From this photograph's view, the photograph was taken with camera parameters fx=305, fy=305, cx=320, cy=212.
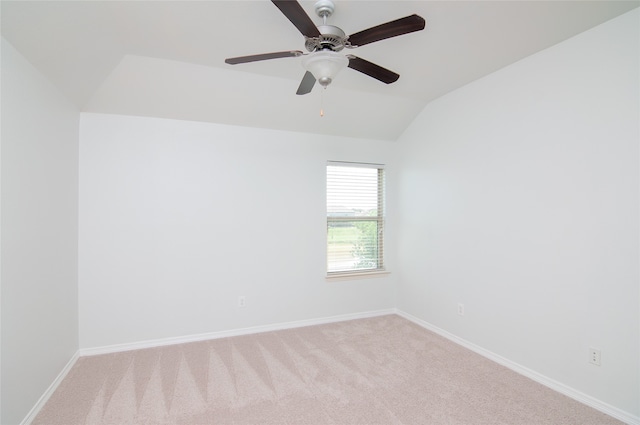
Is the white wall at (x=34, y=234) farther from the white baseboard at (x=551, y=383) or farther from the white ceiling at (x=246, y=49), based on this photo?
the white baseboard at (x=551, y=383)

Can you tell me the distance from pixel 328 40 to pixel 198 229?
2.42 metres

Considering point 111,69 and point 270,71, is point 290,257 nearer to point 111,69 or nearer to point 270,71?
point 270,71

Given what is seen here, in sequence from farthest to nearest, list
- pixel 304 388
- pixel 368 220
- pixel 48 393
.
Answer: pixel 368 220 → pixel 304 388 → pixel 48 393

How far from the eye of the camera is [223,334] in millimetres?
3381

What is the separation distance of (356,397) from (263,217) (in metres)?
2.09

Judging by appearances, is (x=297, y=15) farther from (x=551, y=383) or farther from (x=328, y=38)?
(x=551, y=383)

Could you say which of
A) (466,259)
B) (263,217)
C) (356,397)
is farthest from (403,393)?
(263,217)

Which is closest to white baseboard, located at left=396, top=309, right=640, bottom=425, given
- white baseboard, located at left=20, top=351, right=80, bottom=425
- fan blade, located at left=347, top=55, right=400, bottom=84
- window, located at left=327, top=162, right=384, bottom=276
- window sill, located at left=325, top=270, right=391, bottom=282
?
window sill, located at left=325, top=270, right=391, bottom=282

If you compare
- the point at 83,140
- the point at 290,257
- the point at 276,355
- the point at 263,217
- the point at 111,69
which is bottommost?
the point at 276,355

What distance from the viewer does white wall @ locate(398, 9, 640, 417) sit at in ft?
6.63

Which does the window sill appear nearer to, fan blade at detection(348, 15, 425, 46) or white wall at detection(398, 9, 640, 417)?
white wall at detection(398, 9, 640, 417)

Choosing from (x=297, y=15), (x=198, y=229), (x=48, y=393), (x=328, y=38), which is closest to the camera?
(x=297, y=15)

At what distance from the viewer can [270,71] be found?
9.17ft

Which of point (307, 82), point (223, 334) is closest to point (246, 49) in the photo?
point (307, 82)
